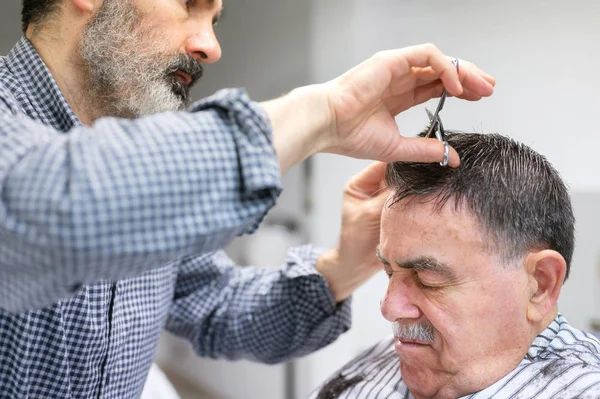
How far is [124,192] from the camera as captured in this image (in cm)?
92

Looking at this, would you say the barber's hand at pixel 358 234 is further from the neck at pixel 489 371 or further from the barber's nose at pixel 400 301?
the neck at pixel 489 371

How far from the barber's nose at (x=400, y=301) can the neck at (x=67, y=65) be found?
0.85 m

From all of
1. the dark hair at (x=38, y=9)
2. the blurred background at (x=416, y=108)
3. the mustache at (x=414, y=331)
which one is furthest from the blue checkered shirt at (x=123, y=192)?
the blurred background at (x=416, y=108)

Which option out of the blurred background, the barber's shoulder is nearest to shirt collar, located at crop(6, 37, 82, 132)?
the barber's shoulder

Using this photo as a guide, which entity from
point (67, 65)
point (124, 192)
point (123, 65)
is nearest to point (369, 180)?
point (123, 65)

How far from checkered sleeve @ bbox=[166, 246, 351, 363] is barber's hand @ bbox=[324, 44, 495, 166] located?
684 millimetres

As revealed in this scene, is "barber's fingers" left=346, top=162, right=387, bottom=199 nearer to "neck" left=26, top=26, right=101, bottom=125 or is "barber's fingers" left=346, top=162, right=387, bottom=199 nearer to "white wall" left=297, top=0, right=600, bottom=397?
"neck" left=26, top=26, right=101, bottom=125

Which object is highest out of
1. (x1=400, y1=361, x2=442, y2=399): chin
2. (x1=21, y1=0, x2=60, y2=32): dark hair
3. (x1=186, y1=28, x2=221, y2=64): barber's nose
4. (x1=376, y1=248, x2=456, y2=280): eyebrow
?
(x1=21, y1=0, x2=60, y2=32): dark hair

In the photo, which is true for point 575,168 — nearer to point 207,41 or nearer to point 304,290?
point 304,290

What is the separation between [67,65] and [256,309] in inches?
34.9

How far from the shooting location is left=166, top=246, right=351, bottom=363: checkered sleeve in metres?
1.89

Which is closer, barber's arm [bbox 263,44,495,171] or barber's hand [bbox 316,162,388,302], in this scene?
barber's arm [bbox 263,44,495,171]

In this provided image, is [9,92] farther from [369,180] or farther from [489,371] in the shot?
[489,371]

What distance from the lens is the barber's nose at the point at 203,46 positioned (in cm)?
167
